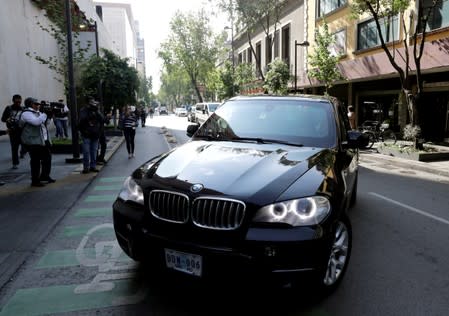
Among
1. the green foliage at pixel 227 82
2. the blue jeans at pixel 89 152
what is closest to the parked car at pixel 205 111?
the green foliage at pixel 227 82

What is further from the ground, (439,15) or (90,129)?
(439,15)

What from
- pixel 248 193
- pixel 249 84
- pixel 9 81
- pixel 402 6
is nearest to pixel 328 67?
pixel 402 6

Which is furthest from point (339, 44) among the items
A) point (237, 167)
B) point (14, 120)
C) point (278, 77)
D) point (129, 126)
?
point (237, 167)

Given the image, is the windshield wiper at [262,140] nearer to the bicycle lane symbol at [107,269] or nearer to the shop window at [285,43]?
the bicycle lane symbol at [107,269]

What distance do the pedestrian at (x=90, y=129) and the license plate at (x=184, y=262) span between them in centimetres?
698

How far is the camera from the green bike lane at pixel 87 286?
3240mm

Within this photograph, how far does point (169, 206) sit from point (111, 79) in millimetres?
20118

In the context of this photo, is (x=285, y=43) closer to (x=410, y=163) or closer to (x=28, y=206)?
(x=410, y=163)

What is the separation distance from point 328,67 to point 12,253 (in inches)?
662

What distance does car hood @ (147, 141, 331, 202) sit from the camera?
119 inches

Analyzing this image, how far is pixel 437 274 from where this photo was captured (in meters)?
4.00

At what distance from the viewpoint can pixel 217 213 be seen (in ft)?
9.51

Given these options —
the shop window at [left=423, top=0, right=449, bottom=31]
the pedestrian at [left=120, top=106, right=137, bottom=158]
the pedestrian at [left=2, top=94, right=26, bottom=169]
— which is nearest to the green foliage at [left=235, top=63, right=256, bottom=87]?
the shop window at [left=423, top=0, right=449, bottom=31]

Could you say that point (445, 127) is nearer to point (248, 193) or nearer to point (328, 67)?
point (328, 67)
